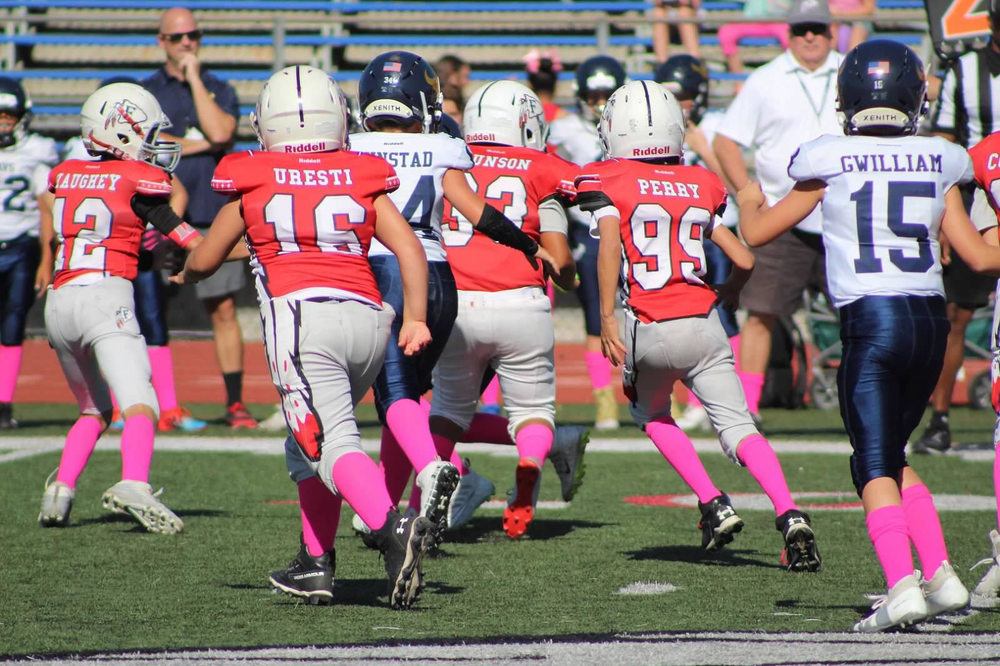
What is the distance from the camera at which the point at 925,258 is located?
3.97 m

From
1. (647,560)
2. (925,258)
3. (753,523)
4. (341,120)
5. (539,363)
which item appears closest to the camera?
(925,258)

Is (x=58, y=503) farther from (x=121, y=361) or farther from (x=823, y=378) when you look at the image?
(x=823, y=378)

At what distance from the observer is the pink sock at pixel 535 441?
5.28 meters

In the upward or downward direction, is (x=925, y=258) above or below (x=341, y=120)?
below

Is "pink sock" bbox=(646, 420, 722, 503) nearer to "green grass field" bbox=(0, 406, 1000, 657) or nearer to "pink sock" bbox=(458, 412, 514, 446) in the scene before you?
"green grass field" bbox=(0, 406, 1000, 657)

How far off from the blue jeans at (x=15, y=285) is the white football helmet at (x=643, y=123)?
5.21 metres

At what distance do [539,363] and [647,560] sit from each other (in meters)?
0.88

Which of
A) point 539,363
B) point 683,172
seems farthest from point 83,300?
point 683,172

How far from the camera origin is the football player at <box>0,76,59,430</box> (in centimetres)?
909

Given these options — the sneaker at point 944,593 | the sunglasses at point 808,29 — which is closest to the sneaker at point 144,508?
the sneaker at point 944,593

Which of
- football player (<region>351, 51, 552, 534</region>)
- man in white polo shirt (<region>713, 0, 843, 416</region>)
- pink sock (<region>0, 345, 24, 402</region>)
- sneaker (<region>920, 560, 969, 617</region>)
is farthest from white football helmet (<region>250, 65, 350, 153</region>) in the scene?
pink sock (<region>0, 345, 24, 402</region>)

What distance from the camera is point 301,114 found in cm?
422

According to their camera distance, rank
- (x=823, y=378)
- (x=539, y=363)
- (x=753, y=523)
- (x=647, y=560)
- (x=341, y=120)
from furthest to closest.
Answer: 1. (x=823, y=378)
2. (x=753, y=523)
3. (x=539, y=363)
4. (x=647, y=560)
5. (x=341, y=120)

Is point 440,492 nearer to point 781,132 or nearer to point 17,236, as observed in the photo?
point 781,132
